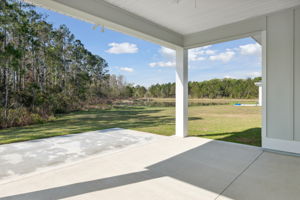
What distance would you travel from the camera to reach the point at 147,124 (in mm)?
6066

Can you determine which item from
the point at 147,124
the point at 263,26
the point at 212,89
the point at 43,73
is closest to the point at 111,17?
the point at 263,26

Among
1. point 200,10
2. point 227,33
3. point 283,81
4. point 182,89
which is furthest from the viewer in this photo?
point 182,89

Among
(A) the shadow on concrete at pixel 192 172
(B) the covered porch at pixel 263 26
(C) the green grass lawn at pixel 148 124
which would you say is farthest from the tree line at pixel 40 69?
(A) the shadow on concrete at pixel 192 172

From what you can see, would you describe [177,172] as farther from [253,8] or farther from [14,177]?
[253,8]

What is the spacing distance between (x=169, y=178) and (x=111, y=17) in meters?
2.36

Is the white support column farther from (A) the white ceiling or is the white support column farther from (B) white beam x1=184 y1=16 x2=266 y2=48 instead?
(A) the white ceiling

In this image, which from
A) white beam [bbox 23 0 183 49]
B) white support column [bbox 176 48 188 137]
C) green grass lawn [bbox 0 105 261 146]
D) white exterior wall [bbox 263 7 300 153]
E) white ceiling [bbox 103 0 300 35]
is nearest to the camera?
white beam [bbox 23 0 183 49]

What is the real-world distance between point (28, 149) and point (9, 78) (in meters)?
2.88

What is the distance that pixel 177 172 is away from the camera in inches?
78.7

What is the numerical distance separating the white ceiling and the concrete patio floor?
7.76 ft

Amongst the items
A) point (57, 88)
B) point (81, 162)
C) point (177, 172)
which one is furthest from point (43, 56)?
point (177, 172)

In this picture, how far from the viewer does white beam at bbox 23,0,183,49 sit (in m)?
1.91

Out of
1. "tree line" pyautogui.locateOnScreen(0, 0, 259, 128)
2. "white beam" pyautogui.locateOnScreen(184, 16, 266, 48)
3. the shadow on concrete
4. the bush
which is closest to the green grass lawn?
the bush

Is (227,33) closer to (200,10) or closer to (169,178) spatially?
(200,10)
